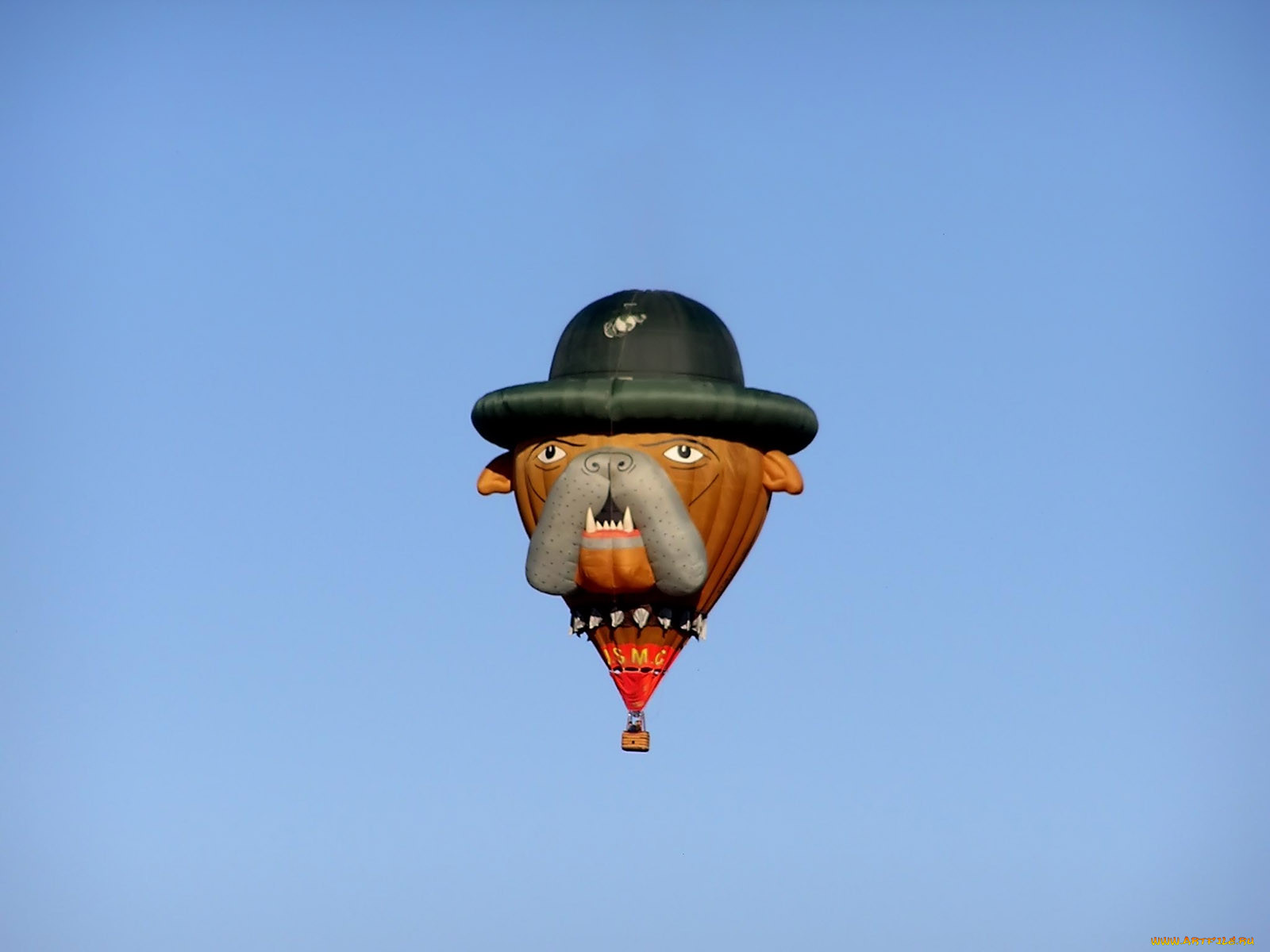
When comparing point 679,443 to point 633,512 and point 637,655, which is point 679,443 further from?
point 637,655

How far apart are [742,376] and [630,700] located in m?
4.32

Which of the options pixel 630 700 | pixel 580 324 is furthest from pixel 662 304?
pixel 630 700

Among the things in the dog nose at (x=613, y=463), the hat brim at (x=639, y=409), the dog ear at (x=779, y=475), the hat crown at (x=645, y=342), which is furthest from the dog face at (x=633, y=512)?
the hat crown at (x=645, y=342)

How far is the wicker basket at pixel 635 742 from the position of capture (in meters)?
51.1

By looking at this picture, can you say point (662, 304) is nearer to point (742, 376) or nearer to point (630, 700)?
point (742, 376)

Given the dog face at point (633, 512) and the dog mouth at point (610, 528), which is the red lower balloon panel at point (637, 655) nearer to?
the dog face at point (633, 512)

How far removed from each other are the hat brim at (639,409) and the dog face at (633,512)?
16 cm

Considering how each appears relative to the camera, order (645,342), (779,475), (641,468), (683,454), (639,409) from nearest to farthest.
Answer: (641,468) < (639,409) < (683,454) < (645,342) < (779,475)

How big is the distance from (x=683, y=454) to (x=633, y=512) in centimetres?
101

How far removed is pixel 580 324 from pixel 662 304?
105cm

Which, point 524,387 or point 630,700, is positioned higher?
point 524,387

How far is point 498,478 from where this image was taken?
51.9 m

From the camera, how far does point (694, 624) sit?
168 ft

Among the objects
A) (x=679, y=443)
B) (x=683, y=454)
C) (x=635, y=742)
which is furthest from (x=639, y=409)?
(x=635, y=742)
